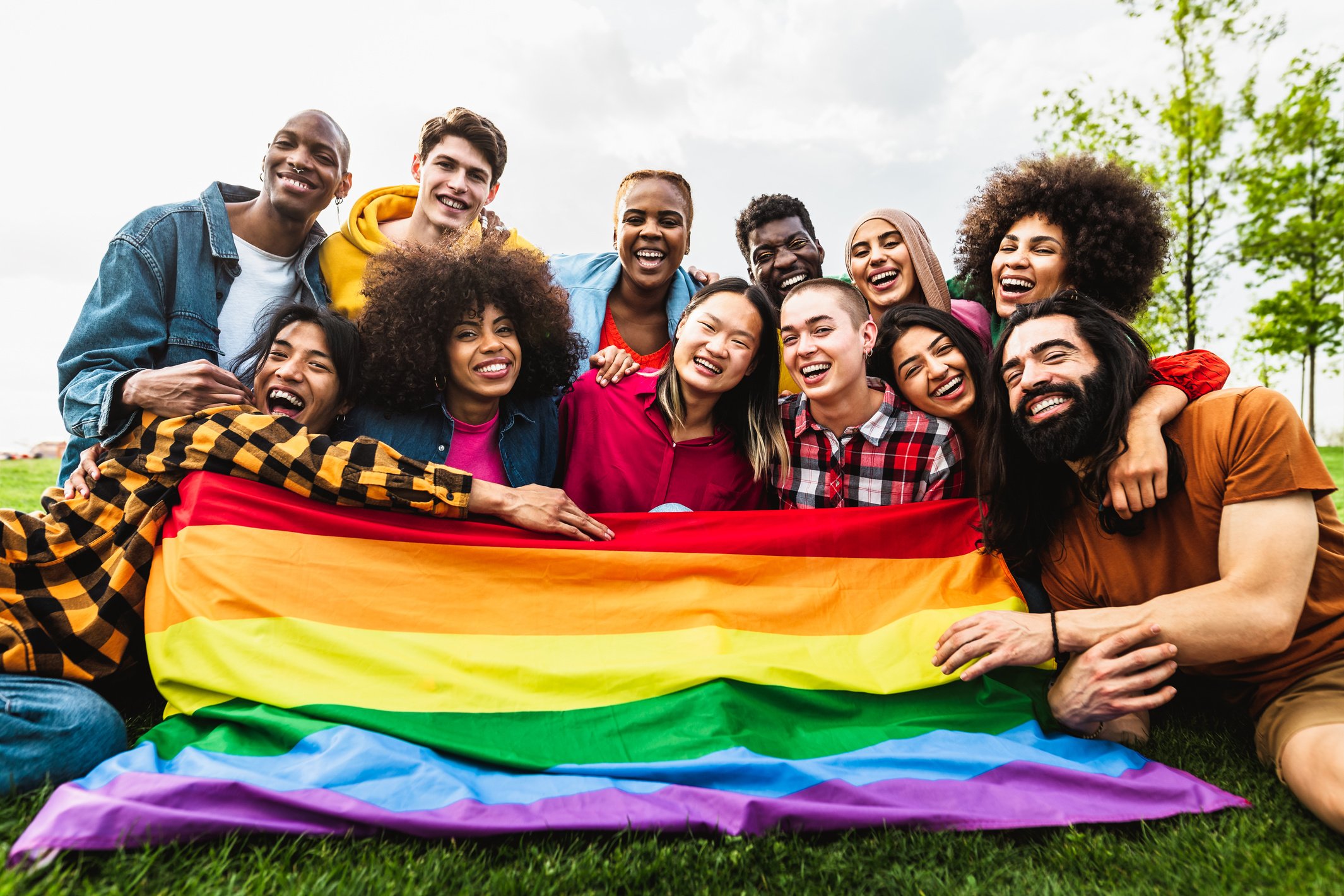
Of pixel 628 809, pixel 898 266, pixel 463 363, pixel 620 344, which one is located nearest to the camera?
pixel 628 809

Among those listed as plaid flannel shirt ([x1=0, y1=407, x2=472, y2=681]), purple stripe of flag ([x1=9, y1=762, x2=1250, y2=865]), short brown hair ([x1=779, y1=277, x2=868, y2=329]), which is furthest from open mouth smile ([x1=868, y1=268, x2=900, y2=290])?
purple stripe of flag ([x1=9, y1=762, x2=1250, y2=865])

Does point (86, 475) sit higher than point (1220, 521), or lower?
higher

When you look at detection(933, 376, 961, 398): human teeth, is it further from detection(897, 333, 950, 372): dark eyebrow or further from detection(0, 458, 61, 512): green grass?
detection(0, 458, 61, 512): green grass

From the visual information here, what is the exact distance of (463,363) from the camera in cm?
468

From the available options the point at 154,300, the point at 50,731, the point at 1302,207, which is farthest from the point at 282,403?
the point at 1302,207

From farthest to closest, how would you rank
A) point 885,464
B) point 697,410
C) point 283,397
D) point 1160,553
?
point 697,410 < point 885,464 < point 283,397 < point 1160,553

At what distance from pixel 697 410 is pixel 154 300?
3.59 meters

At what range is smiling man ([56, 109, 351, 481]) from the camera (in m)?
4.70

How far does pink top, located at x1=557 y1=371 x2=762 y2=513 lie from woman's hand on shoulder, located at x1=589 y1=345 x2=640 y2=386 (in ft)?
0.44

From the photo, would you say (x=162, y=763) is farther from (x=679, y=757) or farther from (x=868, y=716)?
(x=868, y=716)

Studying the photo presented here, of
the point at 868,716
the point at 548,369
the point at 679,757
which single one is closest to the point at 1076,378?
the point at 868,716

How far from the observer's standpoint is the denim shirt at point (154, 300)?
478cm

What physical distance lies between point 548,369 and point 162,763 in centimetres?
300

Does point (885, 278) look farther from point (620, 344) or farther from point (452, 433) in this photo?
point (452, 433)
